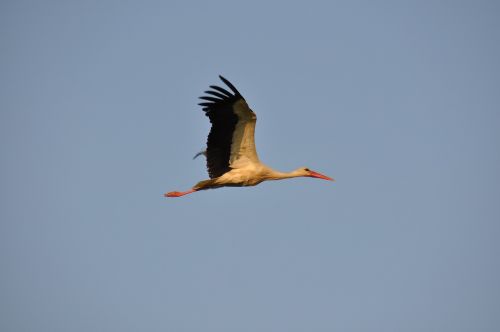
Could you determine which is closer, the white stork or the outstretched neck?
the white stork

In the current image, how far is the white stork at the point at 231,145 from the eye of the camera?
72.6 ft

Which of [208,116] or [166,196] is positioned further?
[166,196]

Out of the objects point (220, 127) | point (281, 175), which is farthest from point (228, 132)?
point (281, 175)

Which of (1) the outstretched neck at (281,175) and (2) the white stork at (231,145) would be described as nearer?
(2) the white stork at (231,145)

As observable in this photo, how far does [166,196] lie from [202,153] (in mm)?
1349

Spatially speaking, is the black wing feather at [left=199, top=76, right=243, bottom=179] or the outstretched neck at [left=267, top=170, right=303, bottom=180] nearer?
the black wing feather at [left=199, top=76, right=243, bottom=179]

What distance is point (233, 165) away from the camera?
2284cm

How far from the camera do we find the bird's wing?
22.1 meters

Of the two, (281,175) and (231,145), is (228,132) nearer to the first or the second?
(231,145)

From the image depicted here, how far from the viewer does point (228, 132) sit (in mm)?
22500

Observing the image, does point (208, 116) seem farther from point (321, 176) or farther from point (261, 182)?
point (321, 176)

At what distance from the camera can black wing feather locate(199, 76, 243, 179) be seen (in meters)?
22.1

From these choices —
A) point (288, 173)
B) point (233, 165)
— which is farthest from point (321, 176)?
point (233, 165)

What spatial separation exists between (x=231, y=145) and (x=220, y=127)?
530 mm
